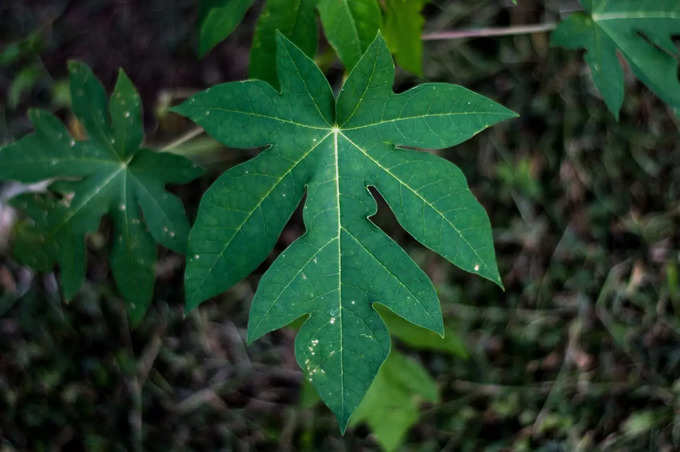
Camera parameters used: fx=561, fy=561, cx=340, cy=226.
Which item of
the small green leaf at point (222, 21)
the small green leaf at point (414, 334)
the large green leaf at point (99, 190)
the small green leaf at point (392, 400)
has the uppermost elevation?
the small green leaf at point (222, 21)

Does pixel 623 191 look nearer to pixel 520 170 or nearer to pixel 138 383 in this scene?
pixel 520 170

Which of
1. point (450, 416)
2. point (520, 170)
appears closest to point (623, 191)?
point (520, 170)

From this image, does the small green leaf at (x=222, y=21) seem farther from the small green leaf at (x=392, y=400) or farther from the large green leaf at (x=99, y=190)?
the small green leaf at (x=392, y=400)

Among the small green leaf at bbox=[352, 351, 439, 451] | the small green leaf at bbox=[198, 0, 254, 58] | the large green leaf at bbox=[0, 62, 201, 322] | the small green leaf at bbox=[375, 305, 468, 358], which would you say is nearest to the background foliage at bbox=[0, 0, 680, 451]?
the small green leaf at bbox=[352, 351, 439, 451]

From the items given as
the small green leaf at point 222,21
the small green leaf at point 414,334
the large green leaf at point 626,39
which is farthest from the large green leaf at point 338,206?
the small green leaf at point 414,334

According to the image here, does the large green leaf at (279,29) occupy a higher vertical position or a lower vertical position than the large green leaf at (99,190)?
higher

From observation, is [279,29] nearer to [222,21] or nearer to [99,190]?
[222,21]

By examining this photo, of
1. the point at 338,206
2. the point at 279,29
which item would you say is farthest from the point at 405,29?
the point at 338,206
